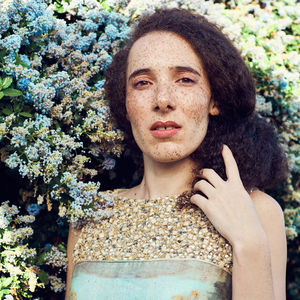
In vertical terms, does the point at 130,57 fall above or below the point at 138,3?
below

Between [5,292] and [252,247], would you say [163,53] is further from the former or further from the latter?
[5,292]

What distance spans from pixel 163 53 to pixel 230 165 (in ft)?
2.00

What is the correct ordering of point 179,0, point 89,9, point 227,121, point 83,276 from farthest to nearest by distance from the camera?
1. point 179,0
2. point 89,9
3. point 227,121
4. point 83,276

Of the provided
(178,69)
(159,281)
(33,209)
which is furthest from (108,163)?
(159,281)

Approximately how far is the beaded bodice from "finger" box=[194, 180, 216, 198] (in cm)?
10

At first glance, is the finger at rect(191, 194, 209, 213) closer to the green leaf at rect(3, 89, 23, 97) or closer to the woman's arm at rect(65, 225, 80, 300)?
the woman's arm at rect(65, 225, 80, 300)

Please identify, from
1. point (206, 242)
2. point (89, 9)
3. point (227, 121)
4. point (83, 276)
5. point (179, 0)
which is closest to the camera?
point (206, 242)

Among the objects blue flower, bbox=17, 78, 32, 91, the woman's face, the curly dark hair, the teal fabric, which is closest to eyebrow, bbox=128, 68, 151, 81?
the woman's face

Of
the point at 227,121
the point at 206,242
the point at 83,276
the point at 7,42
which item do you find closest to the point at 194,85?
the point at 227,121

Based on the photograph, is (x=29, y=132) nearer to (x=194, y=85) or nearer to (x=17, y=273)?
(x=17, y=273)

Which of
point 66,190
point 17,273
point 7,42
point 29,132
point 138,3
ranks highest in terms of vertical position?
point 138,3

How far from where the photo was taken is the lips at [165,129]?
2045 mm

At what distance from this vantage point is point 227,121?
2.26 m

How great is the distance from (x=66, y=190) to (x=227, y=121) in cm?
86
